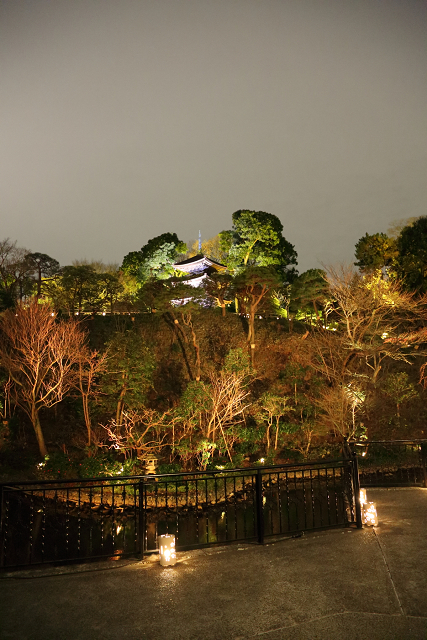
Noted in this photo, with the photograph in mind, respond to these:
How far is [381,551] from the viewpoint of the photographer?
4.89 m

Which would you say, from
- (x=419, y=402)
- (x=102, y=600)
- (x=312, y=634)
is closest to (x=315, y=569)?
(x=312, y=634)

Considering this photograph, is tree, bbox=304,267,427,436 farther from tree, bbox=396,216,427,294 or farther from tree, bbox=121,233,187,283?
tree, bbox=121,233,187,283

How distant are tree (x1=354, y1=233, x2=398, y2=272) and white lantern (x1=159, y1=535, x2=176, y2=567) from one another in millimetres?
27355

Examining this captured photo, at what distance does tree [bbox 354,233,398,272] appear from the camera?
2967 centimetres

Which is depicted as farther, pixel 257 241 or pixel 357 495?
pixel 257 241

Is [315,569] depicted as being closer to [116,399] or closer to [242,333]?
[116,399]

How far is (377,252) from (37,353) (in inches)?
922

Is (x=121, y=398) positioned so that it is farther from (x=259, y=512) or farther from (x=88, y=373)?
(x=259, y=512)

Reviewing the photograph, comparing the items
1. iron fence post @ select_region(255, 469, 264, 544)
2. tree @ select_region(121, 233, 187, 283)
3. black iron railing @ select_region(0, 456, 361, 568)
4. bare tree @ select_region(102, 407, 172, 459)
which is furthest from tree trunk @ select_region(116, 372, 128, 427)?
tree @ select_region(121, 233, 187, 283)

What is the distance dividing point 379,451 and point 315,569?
1521cm

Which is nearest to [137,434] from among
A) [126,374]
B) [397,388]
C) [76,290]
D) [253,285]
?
Answer: [126,374]

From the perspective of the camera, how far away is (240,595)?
12.6ft

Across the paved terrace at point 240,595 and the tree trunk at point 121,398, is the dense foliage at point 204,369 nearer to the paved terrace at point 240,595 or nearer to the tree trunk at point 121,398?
the tree trunk at point 121,398

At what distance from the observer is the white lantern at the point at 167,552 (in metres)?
4.66
